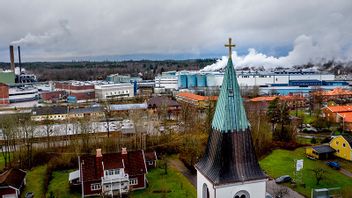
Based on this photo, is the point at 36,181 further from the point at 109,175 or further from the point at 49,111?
the point at 49,111

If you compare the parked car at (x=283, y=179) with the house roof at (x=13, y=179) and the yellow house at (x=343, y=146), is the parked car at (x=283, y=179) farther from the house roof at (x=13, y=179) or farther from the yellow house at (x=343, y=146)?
the house roof at (x=13, y=179)

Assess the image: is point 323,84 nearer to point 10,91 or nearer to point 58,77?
point 10,91

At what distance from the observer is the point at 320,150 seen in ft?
106

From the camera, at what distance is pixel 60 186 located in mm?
27688

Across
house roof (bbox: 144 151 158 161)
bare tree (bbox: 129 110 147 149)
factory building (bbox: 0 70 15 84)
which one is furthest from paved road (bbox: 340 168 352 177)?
factory building (bbox: 0 70 15 84)

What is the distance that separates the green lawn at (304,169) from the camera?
25.8m

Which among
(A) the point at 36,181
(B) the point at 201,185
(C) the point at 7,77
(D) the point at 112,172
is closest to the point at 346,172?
(D) the point at 112,172

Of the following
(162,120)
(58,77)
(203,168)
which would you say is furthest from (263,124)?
(58,77)

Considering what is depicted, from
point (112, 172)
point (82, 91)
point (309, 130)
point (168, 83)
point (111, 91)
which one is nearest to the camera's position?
point (112, 172)

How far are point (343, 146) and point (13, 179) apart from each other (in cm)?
3100

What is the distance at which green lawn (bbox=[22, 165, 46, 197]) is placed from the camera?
2673cm

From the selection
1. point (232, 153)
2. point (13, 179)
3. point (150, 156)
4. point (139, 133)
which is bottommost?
point (13, 179)

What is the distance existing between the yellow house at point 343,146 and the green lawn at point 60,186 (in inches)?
1013

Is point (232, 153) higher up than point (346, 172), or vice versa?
point (232, 153)
